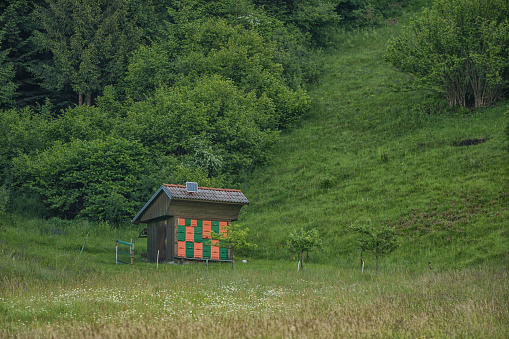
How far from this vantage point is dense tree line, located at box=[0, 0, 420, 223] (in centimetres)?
4491

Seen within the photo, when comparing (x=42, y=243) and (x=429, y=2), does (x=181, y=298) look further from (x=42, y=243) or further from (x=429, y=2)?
(x=429, y=2)

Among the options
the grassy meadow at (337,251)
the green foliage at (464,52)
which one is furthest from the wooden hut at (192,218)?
the green foliage at (464,52)

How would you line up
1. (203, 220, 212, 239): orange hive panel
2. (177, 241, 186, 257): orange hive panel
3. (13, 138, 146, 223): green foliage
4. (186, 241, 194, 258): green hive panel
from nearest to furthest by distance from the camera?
(177, 241, 186, 257): orange hive panel, (186, 241, 194, 258): green hive panel, (203, 220, 212, 239): orange hive panel, (13, 138, 146, 223): green foliage

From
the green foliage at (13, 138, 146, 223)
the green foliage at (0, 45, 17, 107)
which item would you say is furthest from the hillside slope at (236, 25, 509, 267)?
the green foliage at (0, 45, 17, 107)

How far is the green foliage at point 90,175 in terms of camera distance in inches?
1700

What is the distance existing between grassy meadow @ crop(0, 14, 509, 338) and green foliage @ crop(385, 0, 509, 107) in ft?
7.57

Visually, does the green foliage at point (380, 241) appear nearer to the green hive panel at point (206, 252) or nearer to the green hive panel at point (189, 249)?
the green hive panel at point (206, 252)

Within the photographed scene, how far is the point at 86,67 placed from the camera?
5928cm

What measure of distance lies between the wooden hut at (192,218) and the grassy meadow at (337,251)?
1.99m

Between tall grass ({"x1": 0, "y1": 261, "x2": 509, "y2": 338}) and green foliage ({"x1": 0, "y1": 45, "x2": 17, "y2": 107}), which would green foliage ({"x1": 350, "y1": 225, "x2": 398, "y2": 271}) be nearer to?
tall grass ({"x1": 0, "y1": 261, "x2": 509, "y2": 338})

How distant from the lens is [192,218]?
32.1m

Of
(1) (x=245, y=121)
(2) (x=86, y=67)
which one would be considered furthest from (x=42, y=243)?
(2) (x=86, y=67)

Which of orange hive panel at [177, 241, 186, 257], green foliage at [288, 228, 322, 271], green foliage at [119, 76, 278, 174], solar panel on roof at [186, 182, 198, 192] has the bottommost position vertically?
orange hive panel at [177, 241, 186, 257]

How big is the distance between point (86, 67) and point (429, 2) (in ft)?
161
